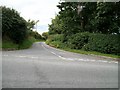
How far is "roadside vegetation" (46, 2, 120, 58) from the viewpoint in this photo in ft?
81.0

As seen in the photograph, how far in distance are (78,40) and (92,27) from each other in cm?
271

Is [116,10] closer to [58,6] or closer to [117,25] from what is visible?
[117,25]

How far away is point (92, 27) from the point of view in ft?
106

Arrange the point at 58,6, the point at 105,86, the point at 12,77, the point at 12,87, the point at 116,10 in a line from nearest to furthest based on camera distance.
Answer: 1. the point at 12,87
2. the point at 105,86
3. the point at 12,77
4. the point at 116,10
5. the point at 58,6

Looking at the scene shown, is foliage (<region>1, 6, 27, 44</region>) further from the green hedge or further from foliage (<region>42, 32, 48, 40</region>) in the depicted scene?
foliage (<region>42, 32, 48, 40</region>)

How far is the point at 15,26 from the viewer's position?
30.1 metres

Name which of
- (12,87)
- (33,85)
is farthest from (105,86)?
(12,87)

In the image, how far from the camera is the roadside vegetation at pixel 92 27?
81.0 ft

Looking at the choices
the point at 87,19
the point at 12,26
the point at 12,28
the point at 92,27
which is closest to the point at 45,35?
the point at 87,19

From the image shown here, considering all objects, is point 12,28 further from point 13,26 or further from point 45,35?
point 45,35

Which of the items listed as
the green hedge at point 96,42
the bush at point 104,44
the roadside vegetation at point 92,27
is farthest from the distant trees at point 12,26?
the bush at point 104,44

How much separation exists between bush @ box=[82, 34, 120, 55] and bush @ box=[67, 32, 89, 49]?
1.40 metres

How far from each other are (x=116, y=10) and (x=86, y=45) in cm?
561

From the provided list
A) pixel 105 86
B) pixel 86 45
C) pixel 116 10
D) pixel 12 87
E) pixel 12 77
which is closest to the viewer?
pixel 12 87
